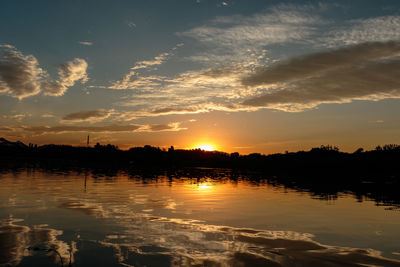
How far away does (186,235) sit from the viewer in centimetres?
1938

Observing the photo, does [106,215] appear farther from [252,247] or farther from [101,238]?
[252,247]

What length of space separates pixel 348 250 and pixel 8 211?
24052mm

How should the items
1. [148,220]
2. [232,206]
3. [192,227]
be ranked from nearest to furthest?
[192,227]
[148,220]
[232,206]

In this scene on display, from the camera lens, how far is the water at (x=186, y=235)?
49.0ft

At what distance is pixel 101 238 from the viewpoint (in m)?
18.0

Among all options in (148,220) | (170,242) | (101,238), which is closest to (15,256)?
(101,238)

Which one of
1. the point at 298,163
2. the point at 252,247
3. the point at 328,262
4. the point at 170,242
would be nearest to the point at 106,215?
the point at 170,242

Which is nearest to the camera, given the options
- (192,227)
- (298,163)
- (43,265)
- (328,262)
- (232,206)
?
(43,265)

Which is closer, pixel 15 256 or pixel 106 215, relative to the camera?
pixel 15 256

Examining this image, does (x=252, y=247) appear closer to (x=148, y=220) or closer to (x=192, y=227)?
(x=192, y=227)

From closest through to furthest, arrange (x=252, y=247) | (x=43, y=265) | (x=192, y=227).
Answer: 1. (x=43, y=265)
2. (x=252, y=247)
3. (x=192, y=227)

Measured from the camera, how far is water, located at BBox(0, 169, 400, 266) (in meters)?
14.9

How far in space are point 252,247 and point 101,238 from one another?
326 inches

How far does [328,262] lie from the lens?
50.3 feet
